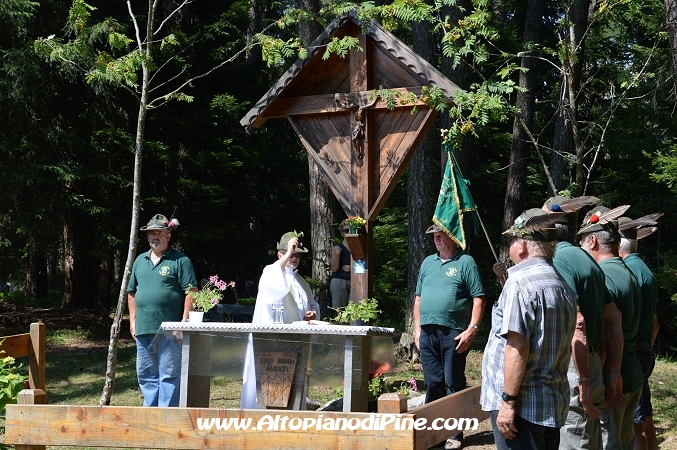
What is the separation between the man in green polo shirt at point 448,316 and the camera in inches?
278

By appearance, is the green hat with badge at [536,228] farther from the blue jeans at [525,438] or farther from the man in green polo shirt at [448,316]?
the man in green polo shirt at [448,316]

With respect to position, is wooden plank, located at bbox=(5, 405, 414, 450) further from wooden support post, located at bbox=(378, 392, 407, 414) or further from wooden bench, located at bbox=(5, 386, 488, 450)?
wooden support post, located at bbox=(378, 392, 407, 414)

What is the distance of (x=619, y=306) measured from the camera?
5539 millimetres

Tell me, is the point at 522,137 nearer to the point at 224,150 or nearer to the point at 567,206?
the point at 224,150

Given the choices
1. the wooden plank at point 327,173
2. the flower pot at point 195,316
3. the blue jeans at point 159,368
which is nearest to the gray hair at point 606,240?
the wooden plank at point 327,173

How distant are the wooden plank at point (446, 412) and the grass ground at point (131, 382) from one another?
8.93 ft

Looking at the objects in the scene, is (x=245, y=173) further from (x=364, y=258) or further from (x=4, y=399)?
(x=4, y=399)

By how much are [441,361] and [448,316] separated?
473mm

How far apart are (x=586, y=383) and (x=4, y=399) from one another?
12.9 feet

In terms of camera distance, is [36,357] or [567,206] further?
[36,357]

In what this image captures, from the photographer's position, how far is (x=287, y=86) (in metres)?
7.89

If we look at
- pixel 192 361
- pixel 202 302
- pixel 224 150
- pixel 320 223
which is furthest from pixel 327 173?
pixel 224 150

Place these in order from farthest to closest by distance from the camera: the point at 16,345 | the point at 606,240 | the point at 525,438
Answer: the point at 16,345
the point at 606,240
the point at 525,438

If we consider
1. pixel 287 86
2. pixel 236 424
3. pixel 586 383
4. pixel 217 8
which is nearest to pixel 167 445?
pixel 236 424
